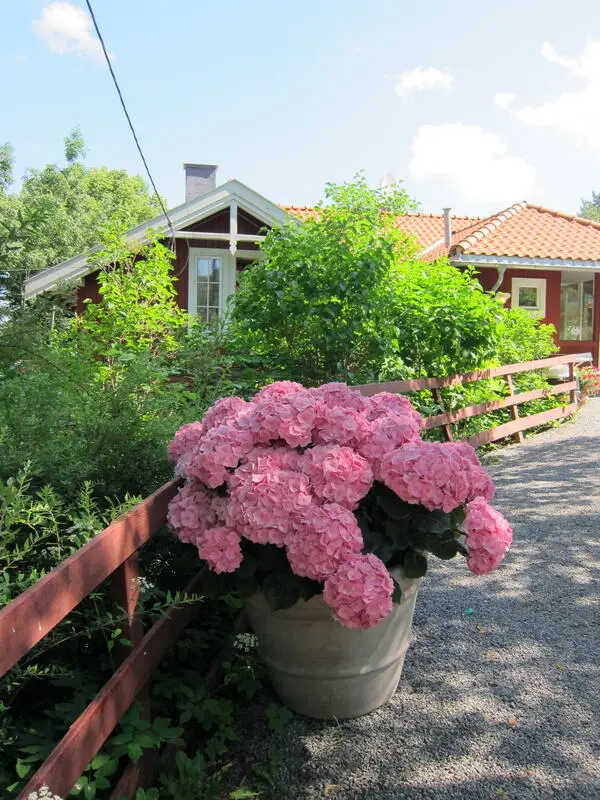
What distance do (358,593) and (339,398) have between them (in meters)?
0.85

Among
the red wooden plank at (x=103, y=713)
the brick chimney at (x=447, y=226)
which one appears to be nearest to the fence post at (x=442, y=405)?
the red wooden plank at (x=103, y=713)

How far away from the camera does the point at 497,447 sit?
8609 mm

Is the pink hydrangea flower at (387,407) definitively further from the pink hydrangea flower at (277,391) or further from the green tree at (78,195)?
the green tree at (78,195)

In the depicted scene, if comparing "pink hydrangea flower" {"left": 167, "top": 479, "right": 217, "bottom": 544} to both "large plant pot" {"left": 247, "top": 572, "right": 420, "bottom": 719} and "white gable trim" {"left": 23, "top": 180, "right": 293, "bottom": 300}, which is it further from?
"white gable trim" {"left": 23, "top": 180, "right": 293, "bottom": 300}

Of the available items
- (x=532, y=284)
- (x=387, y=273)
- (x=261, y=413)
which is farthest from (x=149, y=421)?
(x=532, y=284)

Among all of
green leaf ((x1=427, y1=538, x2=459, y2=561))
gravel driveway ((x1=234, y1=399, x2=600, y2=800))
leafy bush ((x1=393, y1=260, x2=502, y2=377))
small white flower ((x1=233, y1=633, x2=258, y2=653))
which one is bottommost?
gravel driveway ((x1=234, y1=399, x2=600, y2=800))

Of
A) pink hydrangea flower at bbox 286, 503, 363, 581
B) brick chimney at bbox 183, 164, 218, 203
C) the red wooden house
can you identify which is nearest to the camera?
pink hydrangea flower at bbox 286, 503, 363, 581

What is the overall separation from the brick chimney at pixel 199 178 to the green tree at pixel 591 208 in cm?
9975

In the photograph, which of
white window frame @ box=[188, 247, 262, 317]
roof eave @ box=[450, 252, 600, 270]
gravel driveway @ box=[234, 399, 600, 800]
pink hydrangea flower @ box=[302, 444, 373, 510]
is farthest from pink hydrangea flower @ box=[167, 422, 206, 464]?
→ roof eave @ box=[450, 252, 600, 270]

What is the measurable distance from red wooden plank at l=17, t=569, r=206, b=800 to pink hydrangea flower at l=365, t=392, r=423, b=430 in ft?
3.46

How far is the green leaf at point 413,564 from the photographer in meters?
2.46

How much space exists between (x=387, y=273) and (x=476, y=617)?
399cm

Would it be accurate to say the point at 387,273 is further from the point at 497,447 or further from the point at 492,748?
the point at 492,748

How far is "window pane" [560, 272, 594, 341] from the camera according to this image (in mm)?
18297
